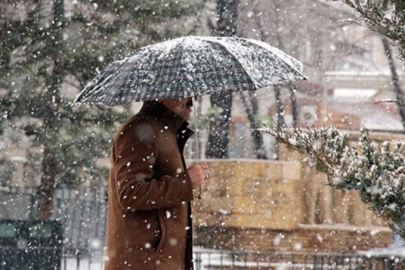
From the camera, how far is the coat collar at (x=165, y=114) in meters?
4.32

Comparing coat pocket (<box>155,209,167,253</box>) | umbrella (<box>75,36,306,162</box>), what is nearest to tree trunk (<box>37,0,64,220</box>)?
umbrella (<box>75,36,306,162</box>)

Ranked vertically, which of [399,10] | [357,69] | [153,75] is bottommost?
[153,75]

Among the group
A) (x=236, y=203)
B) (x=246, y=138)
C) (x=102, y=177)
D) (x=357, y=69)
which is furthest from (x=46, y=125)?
(x=357, y=69)

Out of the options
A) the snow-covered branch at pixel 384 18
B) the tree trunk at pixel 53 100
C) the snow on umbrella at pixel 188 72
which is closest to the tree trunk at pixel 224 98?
the tree trunk at pixel 53 100

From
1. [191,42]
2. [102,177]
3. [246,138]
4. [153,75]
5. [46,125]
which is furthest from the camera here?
[246,138]

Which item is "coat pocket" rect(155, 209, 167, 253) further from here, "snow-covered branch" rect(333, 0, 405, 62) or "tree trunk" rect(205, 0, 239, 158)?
Answer: "tree trunk" rect(205, 0, 239, 158)

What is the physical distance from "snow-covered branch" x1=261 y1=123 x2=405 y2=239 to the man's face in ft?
1.54

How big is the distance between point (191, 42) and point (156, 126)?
0.64 metres

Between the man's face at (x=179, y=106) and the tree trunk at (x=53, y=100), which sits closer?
the man's face at (x=179, y=106)

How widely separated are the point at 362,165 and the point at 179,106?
110 centimetres

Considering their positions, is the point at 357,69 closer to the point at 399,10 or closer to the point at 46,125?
the point at 46,125

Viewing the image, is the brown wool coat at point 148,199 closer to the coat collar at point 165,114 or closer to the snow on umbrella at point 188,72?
the coat collar at point 165,114

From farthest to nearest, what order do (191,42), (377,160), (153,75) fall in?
1. (191,42)
2. (153,75)
3. (377,160)

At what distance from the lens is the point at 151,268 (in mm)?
4129
